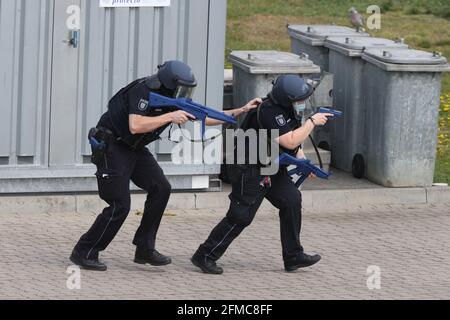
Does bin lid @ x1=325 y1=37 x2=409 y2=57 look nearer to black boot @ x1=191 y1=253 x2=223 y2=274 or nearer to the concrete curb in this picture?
the concrete curb

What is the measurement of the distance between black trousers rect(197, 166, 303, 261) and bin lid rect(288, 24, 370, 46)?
3.87 m

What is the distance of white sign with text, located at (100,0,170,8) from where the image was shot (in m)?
10.9

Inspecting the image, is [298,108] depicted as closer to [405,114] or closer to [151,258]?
[151,258]

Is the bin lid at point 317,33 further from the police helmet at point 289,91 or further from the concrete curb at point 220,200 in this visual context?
the police helmet at point 289,91

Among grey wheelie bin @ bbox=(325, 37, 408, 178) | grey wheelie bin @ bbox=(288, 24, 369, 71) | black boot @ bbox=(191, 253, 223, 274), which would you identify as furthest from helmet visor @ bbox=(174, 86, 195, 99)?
grey wheelie bin @ bbox=(288, 24, 369, 71)

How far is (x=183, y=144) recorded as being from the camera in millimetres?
11406

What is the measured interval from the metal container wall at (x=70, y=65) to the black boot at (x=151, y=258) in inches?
68.0

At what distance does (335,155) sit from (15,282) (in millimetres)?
4625

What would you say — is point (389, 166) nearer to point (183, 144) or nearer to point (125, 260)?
point (183, 144)

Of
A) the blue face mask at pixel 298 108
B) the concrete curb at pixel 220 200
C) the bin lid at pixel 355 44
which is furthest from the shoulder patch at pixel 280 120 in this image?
the bin lid at pixel 355 44

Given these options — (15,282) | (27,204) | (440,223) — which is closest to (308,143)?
(440,223)

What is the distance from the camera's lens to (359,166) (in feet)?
40.4

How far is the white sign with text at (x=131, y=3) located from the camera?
35.8 feet

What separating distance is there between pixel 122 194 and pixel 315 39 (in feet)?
14.5
